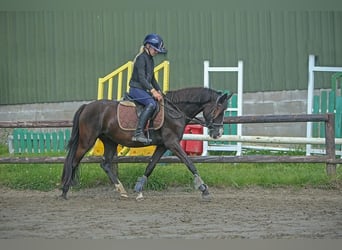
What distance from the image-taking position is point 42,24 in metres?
16.7

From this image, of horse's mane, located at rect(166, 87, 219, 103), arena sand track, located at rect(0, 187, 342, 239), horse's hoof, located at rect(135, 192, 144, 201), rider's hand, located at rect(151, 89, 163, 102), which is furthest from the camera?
horse's mane, located at rect(166, 87, 219, 103)

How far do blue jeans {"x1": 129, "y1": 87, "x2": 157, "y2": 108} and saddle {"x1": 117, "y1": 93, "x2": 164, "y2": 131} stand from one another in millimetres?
91

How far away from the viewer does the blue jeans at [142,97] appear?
10672mm

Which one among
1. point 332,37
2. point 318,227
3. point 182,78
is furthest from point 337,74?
point 318,227

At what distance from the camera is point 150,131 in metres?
10.9

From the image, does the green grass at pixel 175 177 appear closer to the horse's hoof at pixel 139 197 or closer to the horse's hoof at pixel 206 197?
the horse's hoof at pixel 139 197

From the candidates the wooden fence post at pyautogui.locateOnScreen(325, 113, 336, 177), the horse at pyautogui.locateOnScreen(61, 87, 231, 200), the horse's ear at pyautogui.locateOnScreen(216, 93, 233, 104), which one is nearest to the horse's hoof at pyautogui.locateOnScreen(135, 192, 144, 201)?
the horse at pyautogui.locateOnScreen(61, 87, 231, 200)

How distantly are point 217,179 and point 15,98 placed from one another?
706 centimetres

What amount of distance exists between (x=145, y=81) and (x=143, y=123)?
24.5 inches

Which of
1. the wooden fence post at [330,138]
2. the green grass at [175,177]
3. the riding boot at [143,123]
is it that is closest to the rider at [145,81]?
the riding boot at [143,123]

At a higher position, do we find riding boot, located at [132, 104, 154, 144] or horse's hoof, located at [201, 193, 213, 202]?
riding boot, located at [132, 104, 154, 144]

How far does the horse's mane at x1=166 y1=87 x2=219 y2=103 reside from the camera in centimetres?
1100

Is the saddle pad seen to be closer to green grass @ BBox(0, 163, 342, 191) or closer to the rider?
the rider

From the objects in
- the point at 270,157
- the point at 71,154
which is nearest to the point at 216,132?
the point at 270,157
